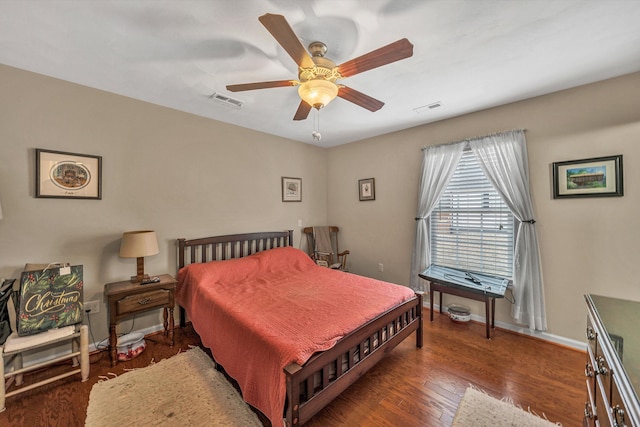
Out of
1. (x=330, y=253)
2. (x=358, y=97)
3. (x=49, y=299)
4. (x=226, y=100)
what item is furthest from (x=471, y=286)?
(x=49, y=299)

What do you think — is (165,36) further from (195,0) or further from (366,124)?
(366,124)

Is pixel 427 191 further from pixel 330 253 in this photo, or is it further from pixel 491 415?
pixel 491 415

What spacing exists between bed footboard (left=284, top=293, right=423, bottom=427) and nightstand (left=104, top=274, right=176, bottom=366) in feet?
6.09

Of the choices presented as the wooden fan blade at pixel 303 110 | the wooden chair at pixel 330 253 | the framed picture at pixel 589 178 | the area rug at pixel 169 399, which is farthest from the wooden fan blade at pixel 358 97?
the wooden chair at pixel 330 253

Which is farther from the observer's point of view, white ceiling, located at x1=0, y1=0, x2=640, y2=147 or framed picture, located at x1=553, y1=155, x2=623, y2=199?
framed picture, located at x1=553, y1=155, x2=623, y2=199

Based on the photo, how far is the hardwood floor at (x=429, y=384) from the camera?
1748 mm

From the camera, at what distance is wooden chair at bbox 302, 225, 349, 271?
168 inches

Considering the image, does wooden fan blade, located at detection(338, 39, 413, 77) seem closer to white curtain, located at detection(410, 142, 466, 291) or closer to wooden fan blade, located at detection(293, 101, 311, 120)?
wooden fan blade, located at detection(293, 101, 311, 120)

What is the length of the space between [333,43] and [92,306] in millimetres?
3322

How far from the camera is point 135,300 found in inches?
95.7

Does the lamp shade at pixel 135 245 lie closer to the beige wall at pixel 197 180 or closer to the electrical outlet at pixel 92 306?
the beige wall at pixel 197 180

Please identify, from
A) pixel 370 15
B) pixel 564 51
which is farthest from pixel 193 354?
pixel 564 51

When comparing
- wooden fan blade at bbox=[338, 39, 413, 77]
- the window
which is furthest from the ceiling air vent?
the window

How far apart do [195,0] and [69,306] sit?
259cm
